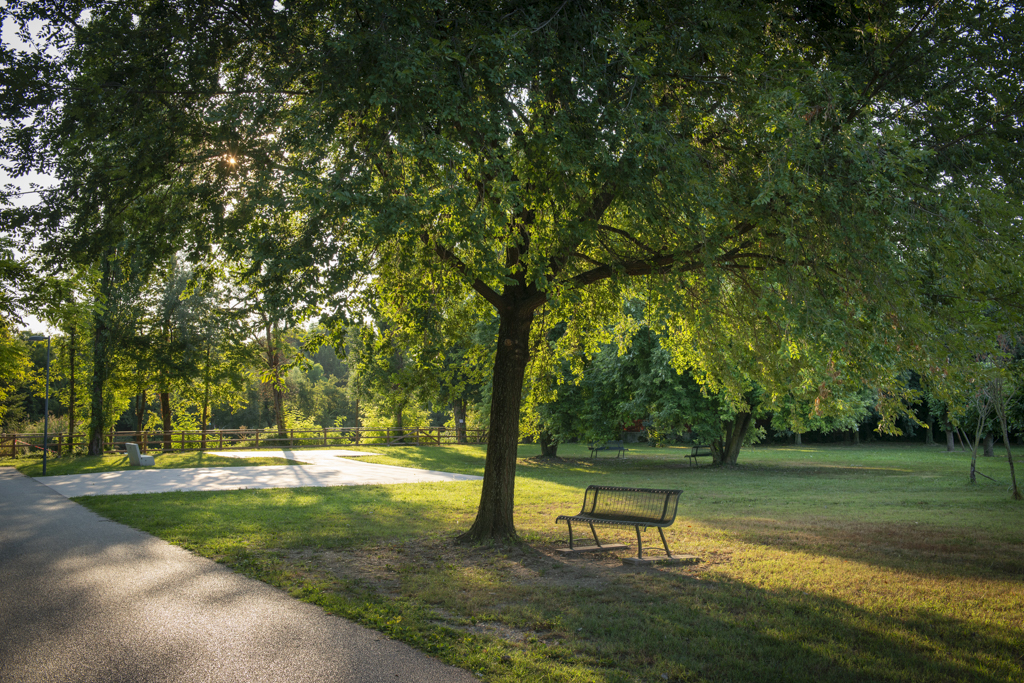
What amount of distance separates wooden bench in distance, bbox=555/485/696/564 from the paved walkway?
10.5 meters

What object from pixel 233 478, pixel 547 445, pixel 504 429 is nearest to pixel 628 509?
pixel 504 429

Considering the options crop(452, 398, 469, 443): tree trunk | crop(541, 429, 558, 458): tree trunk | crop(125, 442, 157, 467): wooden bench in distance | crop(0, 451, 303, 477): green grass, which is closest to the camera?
crop(0, 451, 303, 477): green grass

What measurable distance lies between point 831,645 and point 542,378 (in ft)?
24.9

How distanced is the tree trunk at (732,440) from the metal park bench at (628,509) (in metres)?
20.1

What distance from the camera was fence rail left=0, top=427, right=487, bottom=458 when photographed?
31.3m

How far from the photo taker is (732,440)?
28.6m

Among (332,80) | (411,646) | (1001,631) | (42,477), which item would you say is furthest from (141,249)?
(42,477)

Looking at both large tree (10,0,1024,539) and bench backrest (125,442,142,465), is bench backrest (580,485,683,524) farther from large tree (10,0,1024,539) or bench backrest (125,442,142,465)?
bench backrest (125,442,142,465)

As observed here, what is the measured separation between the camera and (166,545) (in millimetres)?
9328

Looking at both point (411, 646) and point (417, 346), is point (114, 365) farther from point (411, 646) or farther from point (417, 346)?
point (411, 646)

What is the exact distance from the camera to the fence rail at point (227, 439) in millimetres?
31281

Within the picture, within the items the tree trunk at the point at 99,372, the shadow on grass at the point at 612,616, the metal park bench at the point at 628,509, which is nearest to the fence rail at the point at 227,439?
the tree trunk at the point at 99,372

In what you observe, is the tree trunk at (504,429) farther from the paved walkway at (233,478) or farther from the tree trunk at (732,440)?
the tree trunk at (732,440)

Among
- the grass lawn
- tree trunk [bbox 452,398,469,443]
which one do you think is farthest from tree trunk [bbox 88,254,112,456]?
tree trunk [bbox 452,398,469,443]
